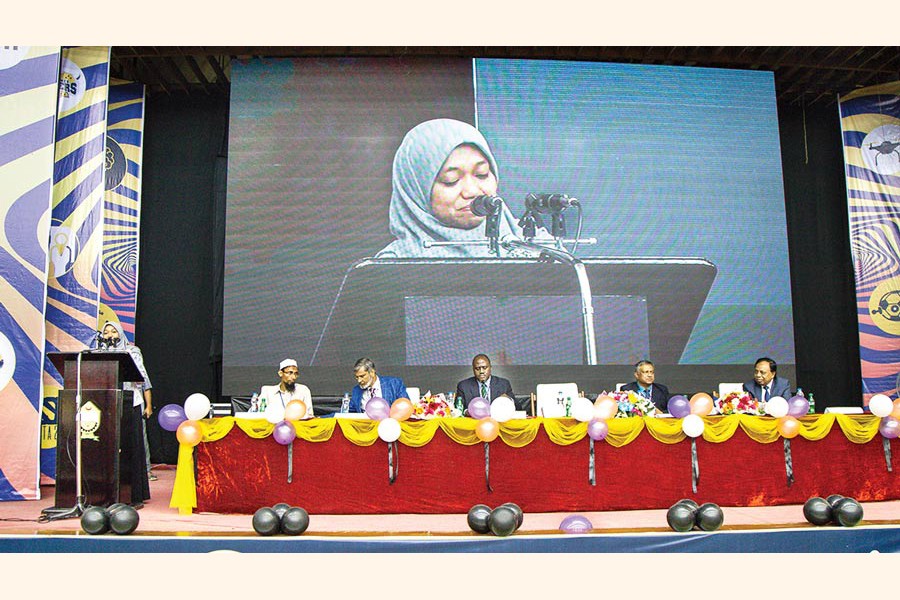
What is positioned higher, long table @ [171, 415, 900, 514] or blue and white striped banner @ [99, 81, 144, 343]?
blue and white striped banner @ [99, 81, 144, 343]

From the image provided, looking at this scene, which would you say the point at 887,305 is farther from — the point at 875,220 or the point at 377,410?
the point at 377,410

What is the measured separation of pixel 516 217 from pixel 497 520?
4388 millimetres

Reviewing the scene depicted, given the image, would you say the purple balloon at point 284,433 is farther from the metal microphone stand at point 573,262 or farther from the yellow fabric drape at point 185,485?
the metal microphone stand at point 573,262

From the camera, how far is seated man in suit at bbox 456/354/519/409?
21.2ft

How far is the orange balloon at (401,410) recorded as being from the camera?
18.0 ft

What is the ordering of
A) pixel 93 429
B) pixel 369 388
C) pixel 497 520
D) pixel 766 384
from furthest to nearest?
pixel 766 384 → pixel 369 388 → pixel 93 429 → pixel 497 520

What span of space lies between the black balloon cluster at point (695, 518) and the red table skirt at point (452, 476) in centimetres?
99

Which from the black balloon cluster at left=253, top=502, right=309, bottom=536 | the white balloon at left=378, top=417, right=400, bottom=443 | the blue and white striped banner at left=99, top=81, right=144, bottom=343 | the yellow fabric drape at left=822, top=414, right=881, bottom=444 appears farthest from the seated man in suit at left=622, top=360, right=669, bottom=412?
the blue and white striped banner at left=99, top=81, right=144, bottom=343

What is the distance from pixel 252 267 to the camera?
816cm

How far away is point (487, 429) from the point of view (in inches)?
213

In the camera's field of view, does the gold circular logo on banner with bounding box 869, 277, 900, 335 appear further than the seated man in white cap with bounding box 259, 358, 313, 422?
Yes

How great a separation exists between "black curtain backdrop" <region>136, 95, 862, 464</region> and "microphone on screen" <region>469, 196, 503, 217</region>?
288cm

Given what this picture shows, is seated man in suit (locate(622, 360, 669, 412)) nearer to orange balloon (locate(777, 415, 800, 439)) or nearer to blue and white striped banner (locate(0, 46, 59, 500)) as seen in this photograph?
orange balloon (locate(777, 415, 800, 439))

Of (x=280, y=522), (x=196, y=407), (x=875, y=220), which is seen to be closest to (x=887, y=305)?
(x=875, y=220)
